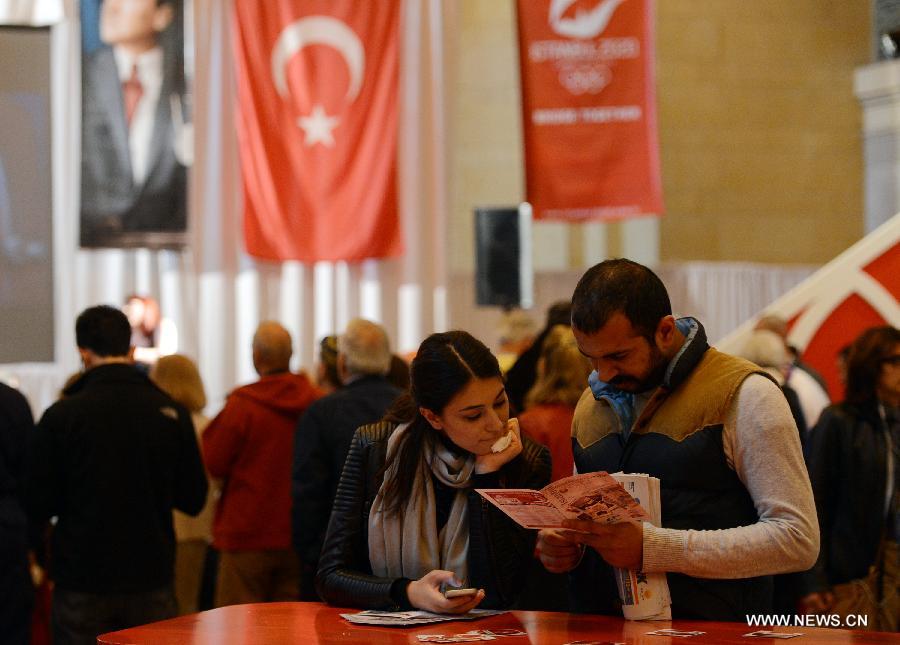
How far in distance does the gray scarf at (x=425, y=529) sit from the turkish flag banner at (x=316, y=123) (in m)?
7.30

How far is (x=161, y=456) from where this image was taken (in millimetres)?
4695

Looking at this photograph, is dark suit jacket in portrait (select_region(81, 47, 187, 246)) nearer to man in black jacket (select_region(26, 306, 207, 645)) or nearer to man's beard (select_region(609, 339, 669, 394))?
man in black jacket (select_region(26, 306, 207, 645))

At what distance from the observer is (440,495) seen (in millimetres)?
3076

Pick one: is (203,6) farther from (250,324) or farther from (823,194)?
(823,194)

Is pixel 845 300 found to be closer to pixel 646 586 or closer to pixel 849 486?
pixel 849 486

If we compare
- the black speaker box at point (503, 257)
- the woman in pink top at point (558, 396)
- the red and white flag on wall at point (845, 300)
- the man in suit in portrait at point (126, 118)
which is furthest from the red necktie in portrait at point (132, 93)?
the woman in pink top at point (558, 396)

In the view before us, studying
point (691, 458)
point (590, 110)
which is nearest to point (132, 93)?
point (590, 110)

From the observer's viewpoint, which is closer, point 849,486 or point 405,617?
point 405,617

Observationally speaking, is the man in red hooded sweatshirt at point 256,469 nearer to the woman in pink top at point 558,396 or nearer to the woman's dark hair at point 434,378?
the woman in pink top at point 558,396

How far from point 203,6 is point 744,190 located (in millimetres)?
6519

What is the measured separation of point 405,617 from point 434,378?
1.73 feet

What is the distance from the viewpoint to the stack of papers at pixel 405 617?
111 inches

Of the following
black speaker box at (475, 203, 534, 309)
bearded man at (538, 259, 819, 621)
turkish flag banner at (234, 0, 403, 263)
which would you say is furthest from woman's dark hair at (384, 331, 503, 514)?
black speaker box at (475, 203, 534, 309)

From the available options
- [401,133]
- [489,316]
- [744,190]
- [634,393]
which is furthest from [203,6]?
[634,393]
